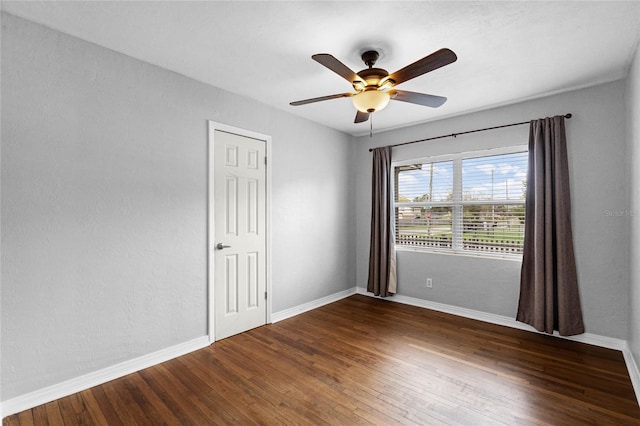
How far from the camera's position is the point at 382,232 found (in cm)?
435

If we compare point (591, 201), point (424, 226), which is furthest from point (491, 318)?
point (591, 201)

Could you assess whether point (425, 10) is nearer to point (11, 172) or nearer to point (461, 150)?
point (461, 150)

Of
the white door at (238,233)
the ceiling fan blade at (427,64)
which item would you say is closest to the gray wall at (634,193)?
the ceiling fan blade at (427,64)

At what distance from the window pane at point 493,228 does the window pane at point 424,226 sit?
224mm

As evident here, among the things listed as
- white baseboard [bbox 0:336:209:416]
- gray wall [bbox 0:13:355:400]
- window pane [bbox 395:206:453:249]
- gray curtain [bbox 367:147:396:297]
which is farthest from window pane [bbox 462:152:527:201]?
white baseboard [bbox 0:336:209:416]

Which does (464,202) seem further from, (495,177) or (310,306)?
(310,306)

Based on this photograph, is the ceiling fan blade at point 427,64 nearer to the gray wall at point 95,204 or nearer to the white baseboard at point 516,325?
the gray wall at point 95,204

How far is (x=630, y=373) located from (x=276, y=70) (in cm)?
383

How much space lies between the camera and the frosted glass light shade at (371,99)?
7.48ft

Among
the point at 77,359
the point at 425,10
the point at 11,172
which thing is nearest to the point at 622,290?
the point at 425,10

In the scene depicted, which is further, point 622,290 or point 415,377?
point 622,290

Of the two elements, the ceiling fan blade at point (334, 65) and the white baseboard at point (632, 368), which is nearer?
the ceiling fan blade at point (334, 65)

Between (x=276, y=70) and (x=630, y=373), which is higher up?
(x=276, y=70)

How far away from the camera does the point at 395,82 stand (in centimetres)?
223
